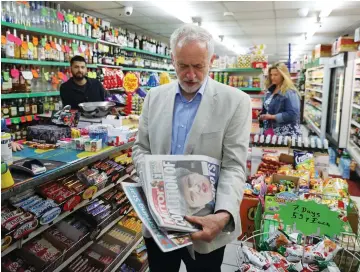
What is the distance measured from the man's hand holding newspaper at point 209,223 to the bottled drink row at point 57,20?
4.00 metres

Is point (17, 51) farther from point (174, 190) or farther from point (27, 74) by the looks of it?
point (174, 190)

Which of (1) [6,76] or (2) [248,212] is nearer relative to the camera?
(2) [248,212]

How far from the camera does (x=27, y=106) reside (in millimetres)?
4648

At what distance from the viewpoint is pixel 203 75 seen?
5.06 feet

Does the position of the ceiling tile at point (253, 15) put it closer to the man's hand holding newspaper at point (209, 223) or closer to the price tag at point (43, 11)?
the price tag at point (43, 11)

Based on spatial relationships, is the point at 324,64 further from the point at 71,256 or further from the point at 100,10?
the point at 71,256

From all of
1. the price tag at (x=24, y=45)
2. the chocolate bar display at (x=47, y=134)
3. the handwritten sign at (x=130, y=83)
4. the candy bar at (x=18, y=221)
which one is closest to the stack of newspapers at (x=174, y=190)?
the candy bar at (x=18, y=221)

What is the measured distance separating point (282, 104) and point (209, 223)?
3.57 m

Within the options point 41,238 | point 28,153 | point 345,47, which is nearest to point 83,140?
point 28,153

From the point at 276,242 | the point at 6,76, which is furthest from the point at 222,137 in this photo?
the point at 6,76

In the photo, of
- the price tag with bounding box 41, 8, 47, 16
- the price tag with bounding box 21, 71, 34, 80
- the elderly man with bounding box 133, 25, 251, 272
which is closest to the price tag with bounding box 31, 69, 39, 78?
the price tag with bounding box 21, 71, 34, 80

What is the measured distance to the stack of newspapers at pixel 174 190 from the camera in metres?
1.28

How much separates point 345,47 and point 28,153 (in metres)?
8.00

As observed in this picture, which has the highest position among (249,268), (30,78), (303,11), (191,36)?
(303,11)
